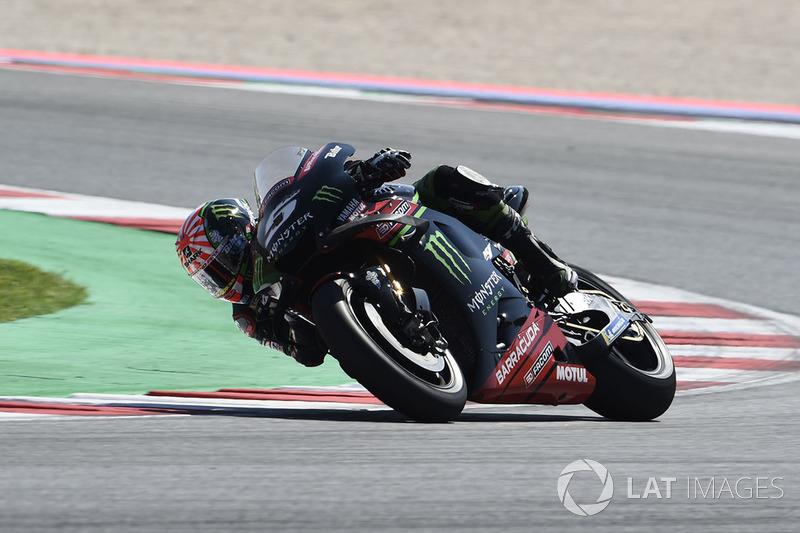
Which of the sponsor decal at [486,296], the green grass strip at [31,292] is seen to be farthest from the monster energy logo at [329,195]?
the green grass strip at [31,292]

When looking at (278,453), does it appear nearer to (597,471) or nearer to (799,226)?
(597,471)

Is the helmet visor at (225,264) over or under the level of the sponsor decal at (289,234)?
under

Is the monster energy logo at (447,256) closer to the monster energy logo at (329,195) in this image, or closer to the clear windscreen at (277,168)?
the monster energy logo at (329,195)

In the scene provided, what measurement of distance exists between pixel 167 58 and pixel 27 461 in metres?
13.0

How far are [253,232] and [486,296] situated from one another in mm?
995

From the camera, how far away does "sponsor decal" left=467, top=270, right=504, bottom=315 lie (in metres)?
5.08

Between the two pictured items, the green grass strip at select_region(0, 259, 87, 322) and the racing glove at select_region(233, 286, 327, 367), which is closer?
the racing glove at select_region(233, 286, 327, 367)

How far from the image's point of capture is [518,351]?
5121 millimetres

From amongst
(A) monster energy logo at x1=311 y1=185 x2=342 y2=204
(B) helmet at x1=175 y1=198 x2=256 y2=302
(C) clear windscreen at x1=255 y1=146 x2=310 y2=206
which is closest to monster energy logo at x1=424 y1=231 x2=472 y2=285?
(A) monster energy logo at x1=311 y1=185 x2=342 y2=204

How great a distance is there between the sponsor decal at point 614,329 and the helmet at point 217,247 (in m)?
1.52

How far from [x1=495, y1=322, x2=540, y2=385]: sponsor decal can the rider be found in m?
0.35

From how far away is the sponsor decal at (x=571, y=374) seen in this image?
5.25 m

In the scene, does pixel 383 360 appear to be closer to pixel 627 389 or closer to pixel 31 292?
pixel 627 389

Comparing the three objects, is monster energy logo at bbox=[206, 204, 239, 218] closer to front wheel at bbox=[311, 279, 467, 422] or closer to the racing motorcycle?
the racing motorcycle
